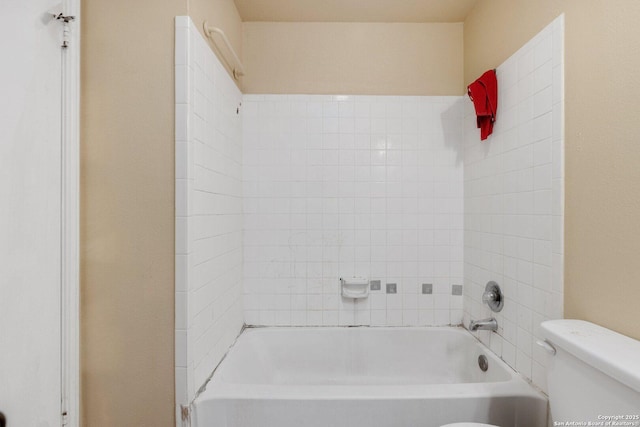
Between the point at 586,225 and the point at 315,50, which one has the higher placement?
the point at 315,50

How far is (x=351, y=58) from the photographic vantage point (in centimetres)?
196

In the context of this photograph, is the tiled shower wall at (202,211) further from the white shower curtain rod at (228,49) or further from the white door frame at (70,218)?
the white door frame at (70,218)

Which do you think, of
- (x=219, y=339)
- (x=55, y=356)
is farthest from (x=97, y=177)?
(x=219, y=339)

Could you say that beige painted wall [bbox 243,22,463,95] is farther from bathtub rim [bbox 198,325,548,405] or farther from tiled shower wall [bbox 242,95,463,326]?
bathtub rim [bbox 198,325,548,405]

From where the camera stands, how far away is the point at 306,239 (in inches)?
77.4

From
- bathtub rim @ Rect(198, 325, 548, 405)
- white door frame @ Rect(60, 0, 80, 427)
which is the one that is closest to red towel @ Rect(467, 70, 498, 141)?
bathtub rim @ Rect(198, 325, 548, 405)

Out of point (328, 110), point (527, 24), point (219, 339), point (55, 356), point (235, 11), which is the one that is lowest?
point (219, 339)

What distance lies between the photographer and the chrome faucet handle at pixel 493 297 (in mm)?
1537

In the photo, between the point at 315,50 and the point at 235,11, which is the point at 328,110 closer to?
the point at 315,50

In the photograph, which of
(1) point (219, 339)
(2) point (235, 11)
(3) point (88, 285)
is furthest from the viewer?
(2) point (235, 11)

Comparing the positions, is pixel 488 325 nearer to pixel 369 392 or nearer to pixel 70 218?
pixel 369 392

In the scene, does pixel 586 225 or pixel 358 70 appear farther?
pixel 358 70

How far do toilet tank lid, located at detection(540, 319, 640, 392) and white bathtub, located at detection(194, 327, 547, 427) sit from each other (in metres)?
0.42

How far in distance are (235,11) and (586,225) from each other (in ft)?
6.65
